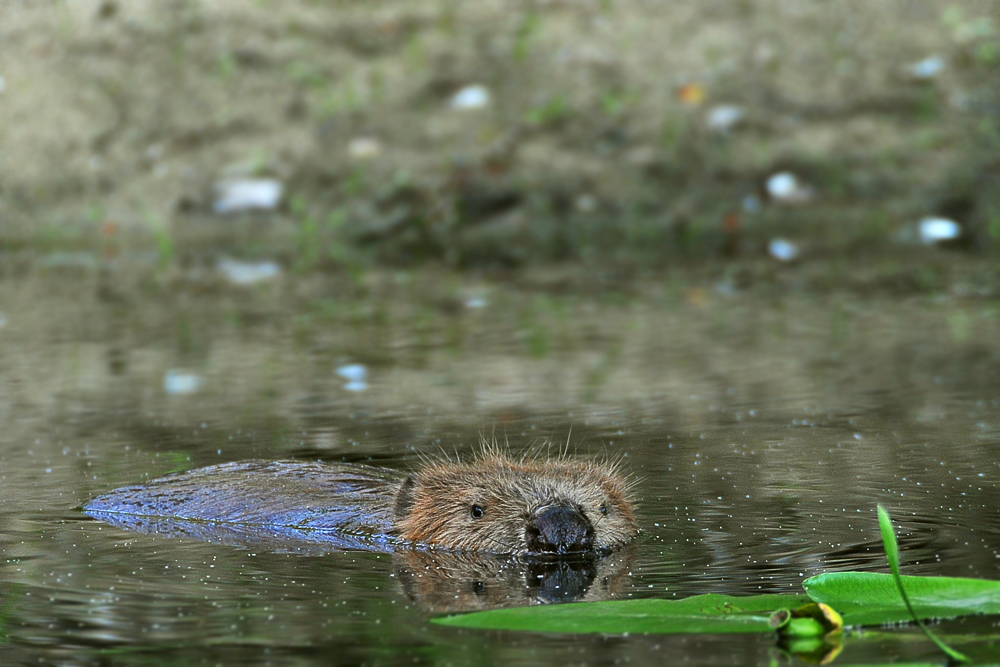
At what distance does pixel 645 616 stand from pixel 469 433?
2786 mm

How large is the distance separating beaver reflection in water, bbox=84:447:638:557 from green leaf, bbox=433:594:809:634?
3.62ft

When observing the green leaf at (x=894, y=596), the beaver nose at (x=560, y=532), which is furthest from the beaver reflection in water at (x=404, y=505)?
the green leaf at (x=894, y=596)

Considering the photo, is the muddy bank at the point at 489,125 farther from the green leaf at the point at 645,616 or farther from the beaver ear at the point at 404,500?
the green leaf at the point at 645,616

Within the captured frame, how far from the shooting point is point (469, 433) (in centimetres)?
589

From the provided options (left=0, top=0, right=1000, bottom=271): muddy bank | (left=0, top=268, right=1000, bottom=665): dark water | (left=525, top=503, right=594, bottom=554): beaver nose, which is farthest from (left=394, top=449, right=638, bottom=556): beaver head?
(left=0, top=0, right=1000, bottom=271): muddy bank

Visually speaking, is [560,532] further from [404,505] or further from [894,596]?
[894,596]

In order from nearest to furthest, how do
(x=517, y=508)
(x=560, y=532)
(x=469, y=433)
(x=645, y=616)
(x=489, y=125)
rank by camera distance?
(x=645, y=616)
(x=560, y=532)
(x=517, y=508)
(x=469, y=433)
(x=489, y=125)

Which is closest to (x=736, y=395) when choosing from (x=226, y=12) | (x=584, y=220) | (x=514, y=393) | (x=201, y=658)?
(x=514, y=393)

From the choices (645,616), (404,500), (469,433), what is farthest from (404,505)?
(645,616)

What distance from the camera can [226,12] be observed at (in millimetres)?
15180

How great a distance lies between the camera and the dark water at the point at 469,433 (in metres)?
3.40

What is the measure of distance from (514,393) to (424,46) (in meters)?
8.80

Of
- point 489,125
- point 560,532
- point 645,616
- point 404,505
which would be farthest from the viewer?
point 489,125

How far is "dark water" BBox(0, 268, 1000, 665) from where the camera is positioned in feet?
11.1
